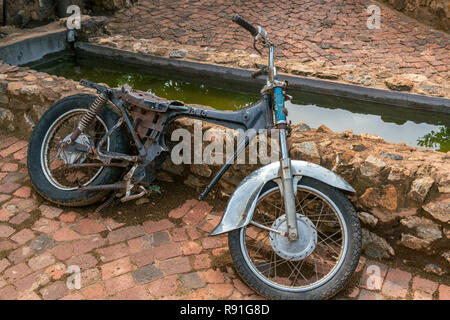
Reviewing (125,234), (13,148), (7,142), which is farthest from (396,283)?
(7,142)

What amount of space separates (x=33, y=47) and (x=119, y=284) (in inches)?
188

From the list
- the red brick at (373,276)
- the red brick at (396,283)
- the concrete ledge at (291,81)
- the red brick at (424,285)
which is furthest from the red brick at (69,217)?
the concrete ledge at (291,81)

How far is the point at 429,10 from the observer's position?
25.2ft

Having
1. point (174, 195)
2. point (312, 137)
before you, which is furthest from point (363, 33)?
point (174, 195)

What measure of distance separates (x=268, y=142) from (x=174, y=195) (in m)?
0.93

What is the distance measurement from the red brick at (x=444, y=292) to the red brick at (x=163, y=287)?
167 cm

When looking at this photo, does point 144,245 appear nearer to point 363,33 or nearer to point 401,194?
point 401,194

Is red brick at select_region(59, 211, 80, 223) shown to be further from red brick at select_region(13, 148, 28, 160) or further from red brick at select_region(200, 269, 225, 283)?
red brick at select_region(200, 269, 225, 283)

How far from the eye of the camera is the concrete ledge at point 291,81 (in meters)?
5.22

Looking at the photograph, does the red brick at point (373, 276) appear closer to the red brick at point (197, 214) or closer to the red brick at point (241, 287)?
the red brick at point (241, 287)

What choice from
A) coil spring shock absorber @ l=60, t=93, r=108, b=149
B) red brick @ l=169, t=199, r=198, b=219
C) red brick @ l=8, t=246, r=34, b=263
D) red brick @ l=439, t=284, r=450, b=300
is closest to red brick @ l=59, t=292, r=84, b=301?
red brick @ l=8, t=246, r=34, b=263

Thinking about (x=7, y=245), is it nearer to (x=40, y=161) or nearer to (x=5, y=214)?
(x=5, y=214)

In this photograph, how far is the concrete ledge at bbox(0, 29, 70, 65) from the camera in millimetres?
6182

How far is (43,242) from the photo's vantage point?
3285 millimetres
